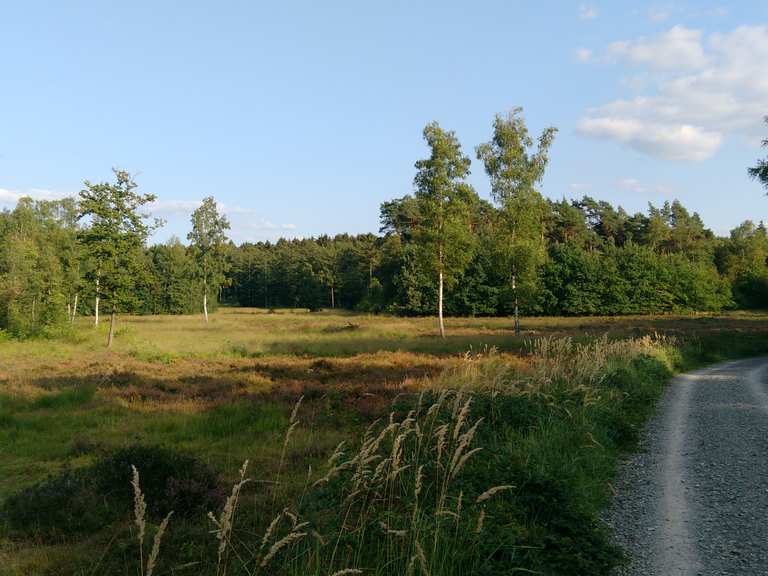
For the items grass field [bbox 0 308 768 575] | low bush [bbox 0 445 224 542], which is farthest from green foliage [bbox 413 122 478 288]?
low bush [bbox 0 445 224 542]

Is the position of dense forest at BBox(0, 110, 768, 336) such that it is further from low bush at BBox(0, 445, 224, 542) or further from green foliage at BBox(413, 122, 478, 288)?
low bush at BBox(0, 445, 224, 542)

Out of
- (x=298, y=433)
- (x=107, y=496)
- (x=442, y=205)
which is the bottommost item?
(x=298, y=433)

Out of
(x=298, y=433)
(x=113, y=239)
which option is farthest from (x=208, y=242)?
(x=298, y=433)

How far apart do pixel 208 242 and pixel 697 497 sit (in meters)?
60.7

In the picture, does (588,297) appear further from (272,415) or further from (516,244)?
(272,415)

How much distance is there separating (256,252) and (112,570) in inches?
4972

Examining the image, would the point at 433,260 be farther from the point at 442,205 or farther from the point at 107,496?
the point at 107,496

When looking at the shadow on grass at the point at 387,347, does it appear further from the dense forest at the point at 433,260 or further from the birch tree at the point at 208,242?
the birch tree at the point at 208,242

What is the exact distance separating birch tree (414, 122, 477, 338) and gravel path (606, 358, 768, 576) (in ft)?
85.1

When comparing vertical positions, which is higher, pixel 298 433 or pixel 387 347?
pixel 387 347

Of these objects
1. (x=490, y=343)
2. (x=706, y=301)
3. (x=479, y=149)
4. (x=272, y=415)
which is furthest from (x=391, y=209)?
(x=272, y=415)

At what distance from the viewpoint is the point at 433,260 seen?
36938 millimetres

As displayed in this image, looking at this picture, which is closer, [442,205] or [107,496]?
[107,496]

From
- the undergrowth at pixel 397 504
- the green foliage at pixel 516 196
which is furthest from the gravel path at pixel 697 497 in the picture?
the green foliage at pixel 516 196
